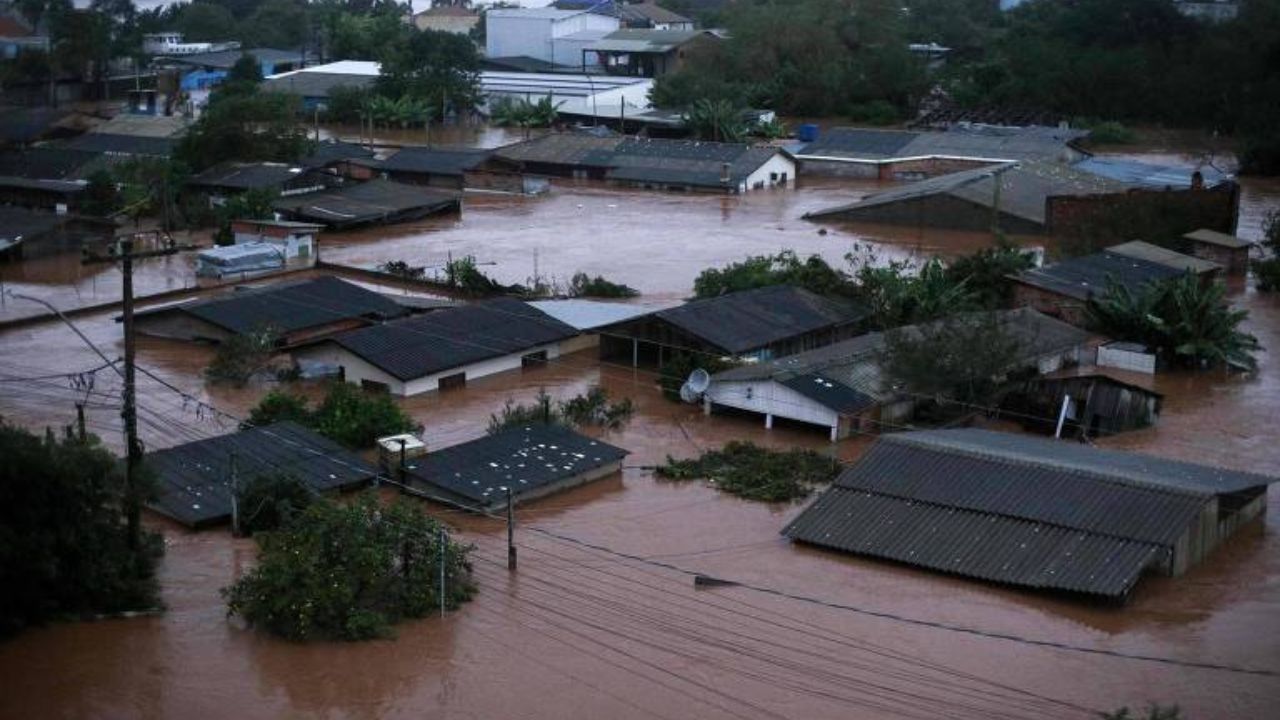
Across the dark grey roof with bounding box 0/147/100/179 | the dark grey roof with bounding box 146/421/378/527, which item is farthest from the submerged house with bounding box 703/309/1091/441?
the dark grey roof with bounding box 0/147/100/179

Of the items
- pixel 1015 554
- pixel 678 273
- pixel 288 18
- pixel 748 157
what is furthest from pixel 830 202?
pixel 288 18

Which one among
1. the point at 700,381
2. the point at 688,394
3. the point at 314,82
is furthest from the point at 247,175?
the point at 314,82

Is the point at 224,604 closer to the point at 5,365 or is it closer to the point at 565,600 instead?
the point at 565,600

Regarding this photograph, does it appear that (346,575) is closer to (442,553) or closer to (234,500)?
(442,553)

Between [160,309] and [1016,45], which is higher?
[1016,45]

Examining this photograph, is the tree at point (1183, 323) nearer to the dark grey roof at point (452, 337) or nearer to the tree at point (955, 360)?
the tree at point (955, 360)

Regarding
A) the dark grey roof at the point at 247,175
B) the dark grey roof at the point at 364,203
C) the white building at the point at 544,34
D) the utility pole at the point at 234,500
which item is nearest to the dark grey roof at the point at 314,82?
the white building at the point at 544,34

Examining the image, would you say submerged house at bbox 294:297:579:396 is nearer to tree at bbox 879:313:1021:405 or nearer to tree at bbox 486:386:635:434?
tree at bbox 486:386:635:434
